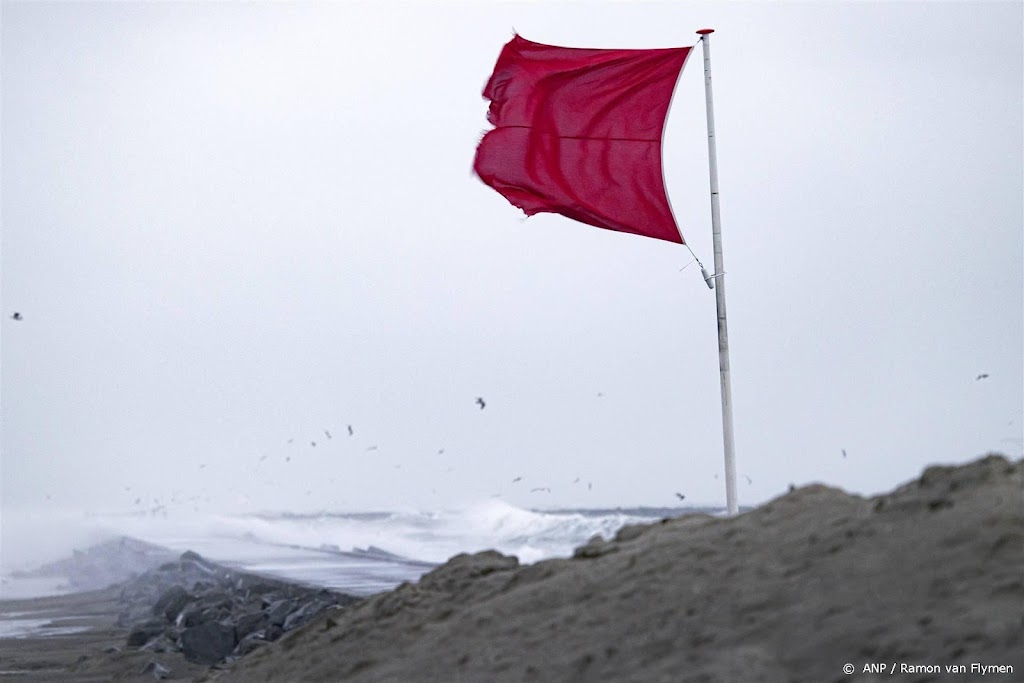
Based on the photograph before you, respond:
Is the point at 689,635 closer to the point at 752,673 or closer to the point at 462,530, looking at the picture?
the point at 752,673

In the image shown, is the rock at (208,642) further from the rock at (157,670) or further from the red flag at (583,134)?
the red flag at (583,134)

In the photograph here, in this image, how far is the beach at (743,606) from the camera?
707 cm

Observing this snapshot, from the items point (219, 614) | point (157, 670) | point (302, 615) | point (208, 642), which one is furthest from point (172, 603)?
point (157, 670)

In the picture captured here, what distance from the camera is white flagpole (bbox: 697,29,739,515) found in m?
13.1

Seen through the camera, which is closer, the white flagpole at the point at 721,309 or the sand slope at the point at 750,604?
the sand slope at the point at 750,604

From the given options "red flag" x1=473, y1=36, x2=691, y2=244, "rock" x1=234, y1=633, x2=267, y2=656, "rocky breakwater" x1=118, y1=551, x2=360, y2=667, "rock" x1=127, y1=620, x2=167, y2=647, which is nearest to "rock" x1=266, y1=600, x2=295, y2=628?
"rocky breakwater" x1=118, y1=551, x2=360, y2=667

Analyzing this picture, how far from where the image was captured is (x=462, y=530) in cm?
5106

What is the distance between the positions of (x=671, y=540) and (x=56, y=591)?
2675 cm

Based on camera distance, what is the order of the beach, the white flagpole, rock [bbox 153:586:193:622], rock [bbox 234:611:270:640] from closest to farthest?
the beach < the white flagpole < rock [bbox 234:611:270:640] < rock [bbox 153:586:193:622]

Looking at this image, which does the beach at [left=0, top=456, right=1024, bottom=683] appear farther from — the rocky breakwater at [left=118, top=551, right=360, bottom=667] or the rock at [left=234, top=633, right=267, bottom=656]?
the rock at [left=234, top=633, right=267, bottom=656]

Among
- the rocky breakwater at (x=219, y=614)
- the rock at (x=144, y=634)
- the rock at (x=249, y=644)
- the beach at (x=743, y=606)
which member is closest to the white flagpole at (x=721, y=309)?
the beach at (x=743, y=606)

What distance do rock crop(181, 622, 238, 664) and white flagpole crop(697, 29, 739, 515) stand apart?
723 cm

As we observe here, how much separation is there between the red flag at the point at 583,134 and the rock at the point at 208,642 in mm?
Answer: 6978

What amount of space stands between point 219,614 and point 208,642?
2.16 m
